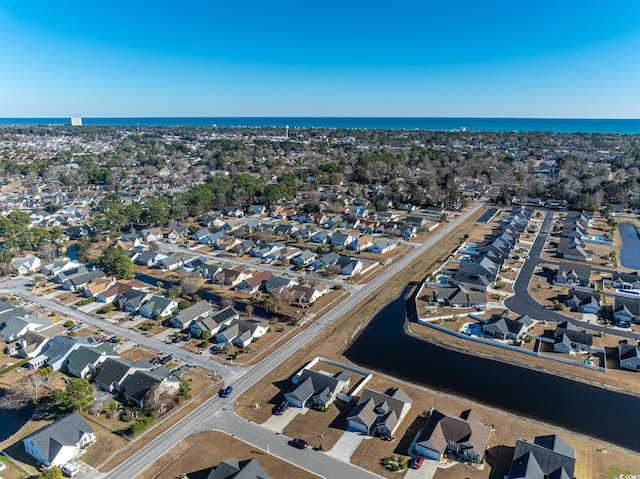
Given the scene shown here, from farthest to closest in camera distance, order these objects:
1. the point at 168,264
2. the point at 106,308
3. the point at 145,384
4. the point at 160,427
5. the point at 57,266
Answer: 1. the point at 168,264
2. the point at 57,266
3. the point at 106,308
4. the point at 145,384
5. the point at 160,427

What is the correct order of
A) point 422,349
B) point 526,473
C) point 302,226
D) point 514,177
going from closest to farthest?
point 526,473 → point 422,349 → point 302,226 → point 514,177

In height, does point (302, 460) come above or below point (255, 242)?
below

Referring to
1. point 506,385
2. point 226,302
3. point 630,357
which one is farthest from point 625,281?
point 226,302

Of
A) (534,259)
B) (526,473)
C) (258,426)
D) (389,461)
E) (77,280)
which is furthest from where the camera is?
(534,259)

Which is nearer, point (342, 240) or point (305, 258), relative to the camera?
point (305, 258)

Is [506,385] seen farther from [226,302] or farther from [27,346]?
[27,346]

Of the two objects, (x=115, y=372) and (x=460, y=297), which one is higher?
(x=460, y=297)

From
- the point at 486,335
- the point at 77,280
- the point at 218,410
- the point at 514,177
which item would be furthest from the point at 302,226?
the point at 514,177

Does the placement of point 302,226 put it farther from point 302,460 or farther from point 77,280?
point 302,460
